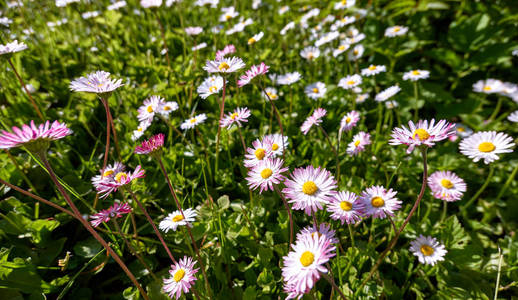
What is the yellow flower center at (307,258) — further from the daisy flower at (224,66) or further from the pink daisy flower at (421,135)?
the daisy flower at (224,66)

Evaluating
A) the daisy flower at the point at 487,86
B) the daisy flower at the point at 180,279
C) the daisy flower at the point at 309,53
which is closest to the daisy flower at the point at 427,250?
the daisy flower at the point at 180,279

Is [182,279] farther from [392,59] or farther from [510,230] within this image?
[392,59]

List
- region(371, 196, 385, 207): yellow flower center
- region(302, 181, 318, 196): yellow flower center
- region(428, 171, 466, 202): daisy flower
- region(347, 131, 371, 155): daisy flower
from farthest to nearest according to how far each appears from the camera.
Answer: region(347, 131, 371, 155): daisy flower < region(428, 171, 466, 202): daisy flower < region(371, 196, 385, 207): yellow flower center < region(302, 181, 318, 196): yellow flower center

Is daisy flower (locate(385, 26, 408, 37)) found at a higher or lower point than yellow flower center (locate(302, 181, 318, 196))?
lower

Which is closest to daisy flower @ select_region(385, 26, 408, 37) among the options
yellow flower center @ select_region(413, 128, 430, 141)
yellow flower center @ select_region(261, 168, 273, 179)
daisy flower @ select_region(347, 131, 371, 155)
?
daisy flower @ select_region(347, 131, 371, 155)

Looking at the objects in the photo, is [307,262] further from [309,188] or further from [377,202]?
[377,202]

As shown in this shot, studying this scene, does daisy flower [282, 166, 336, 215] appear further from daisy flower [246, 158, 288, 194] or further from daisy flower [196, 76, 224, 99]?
daisy flower [196, 76, 224, 99]
